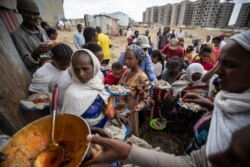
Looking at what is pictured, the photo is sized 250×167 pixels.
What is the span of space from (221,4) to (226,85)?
7610 cm

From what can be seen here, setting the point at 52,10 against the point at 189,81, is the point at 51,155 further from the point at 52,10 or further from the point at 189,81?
the point at 52,10

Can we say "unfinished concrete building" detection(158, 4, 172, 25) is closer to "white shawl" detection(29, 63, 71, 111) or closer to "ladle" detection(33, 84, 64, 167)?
"white shawl" detection(29, 63, 71, 111)

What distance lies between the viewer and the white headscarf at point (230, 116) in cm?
92

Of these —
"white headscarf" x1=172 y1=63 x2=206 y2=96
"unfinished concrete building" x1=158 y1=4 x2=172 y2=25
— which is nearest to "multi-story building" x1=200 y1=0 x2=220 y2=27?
"unfinished concrete building" x1=158 y1=4 x2=172 y2=25

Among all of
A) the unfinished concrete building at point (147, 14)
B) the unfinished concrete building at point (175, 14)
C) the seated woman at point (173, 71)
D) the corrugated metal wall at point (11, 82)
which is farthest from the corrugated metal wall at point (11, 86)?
the unfinished concrete building at point (147, 14)

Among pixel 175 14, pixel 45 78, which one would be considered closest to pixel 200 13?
pixel 175 14

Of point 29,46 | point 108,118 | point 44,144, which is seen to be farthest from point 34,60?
point 44,144

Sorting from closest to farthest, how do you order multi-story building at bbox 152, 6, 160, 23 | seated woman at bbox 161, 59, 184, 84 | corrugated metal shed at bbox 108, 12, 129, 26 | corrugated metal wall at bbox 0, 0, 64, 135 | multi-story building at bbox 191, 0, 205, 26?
corrugated metal wall at bbox 0, 0, 64, 135 → seated woman at bbox 161, 59, 184, 84 → corrugated metal shed at bbox 108, 12, 129, 26 → multi-story building at bbox 191, 0, 205, 26 → multi-story building at bbox 152, 6, 160, 23

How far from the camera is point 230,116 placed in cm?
100

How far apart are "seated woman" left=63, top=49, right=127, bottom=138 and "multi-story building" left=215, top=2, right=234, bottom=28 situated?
70.3 meters

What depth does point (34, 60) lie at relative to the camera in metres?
2.42

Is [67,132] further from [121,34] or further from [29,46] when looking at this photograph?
[121,34]

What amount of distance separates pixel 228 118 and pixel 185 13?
7958 cm

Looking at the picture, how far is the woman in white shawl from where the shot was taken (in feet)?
2.96
